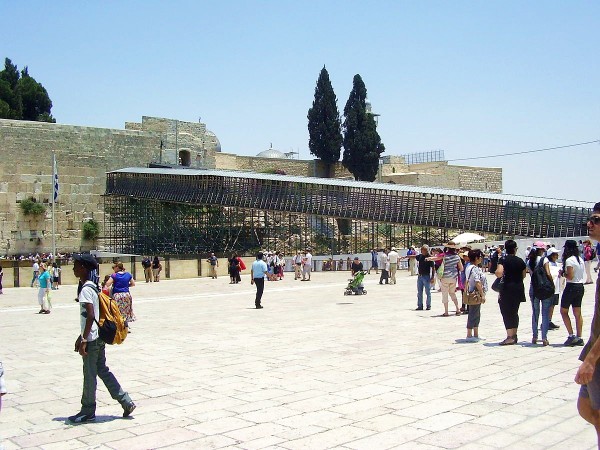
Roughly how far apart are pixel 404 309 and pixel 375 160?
40.9 meters

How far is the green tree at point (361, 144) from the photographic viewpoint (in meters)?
52.4

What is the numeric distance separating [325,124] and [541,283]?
46.0m

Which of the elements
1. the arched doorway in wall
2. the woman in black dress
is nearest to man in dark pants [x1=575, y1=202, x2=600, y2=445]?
the woman in black dress

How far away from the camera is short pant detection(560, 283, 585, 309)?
26.5 feet

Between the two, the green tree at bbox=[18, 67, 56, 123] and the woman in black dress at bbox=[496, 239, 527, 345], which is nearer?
the woman in black dress at bbox=[496, 239, 527, 345]

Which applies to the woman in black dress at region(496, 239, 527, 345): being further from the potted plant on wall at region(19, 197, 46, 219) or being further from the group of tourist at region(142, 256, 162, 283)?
the potted plant on wall at region(19, 197, 46, 219)

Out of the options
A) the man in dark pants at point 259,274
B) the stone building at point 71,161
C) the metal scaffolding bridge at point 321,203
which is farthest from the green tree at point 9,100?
the man in dark pants at point 259,274

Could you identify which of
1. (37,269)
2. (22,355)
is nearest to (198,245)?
(37,269)

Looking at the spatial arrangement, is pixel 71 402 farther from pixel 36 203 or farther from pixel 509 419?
pixel 36 203

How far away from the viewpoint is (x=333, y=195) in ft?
107

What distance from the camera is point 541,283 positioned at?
8031 mm

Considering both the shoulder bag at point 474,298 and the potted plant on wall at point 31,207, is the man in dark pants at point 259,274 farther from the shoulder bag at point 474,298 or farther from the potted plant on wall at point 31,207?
the potted plant on wall at point 31,207

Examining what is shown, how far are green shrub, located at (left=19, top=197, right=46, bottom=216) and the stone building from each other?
0.20 meters

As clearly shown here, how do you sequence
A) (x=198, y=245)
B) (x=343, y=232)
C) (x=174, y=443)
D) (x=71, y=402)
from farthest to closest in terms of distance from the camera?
(x=343, y=232) < (x=198, y=245) < (x=71, y=402) < (x=174, y=443)
